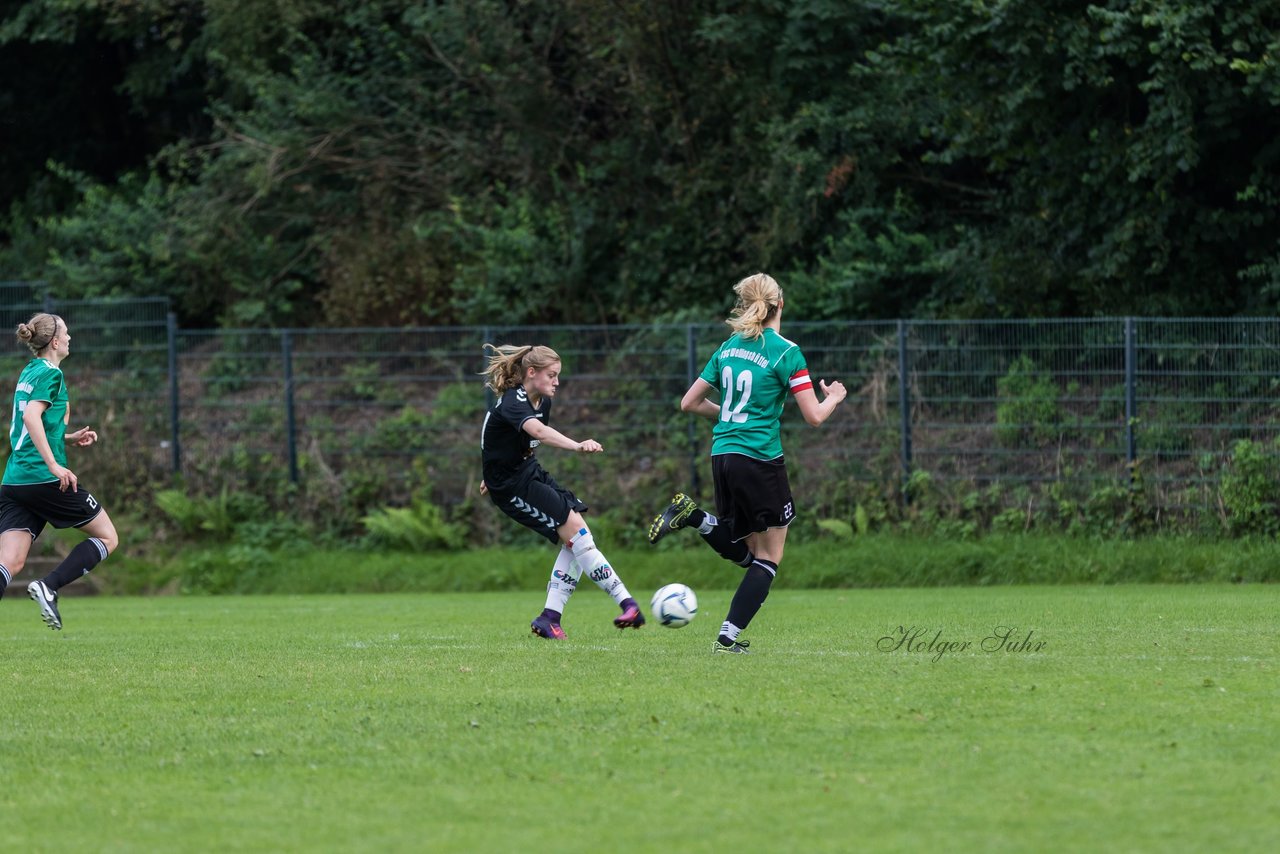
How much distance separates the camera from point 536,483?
10.3 metres

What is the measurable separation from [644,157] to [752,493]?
15.1m

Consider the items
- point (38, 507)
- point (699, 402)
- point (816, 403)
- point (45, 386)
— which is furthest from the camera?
point (38, 507)

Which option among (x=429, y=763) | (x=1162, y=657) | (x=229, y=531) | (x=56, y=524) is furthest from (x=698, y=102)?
(x=429, y=763)

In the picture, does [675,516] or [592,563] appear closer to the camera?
[675,516]

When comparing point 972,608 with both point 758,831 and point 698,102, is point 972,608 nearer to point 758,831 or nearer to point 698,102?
point 758,831

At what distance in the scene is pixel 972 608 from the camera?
12.4m

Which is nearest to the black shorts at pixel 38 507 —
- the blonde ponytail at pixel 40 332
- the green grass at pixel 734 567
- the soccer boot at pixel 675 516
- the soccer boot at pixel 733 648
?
the blonde ponytail at pixel 40 332

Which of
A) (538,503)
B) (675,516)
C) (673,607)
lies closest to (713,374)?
(675,516)

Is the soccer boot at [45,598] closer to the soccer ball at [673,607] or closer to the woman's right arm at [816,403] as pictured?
the soccer ball at [673,607]

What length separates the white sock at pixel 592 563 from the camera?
33.6 ft

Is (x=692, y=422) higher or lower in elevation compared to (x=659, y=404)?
lower

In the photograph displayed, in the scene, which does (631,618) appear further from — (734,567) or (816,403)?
(734,567)

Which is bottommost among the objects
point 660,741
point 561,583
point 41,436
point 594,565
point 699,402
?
point 561,583
